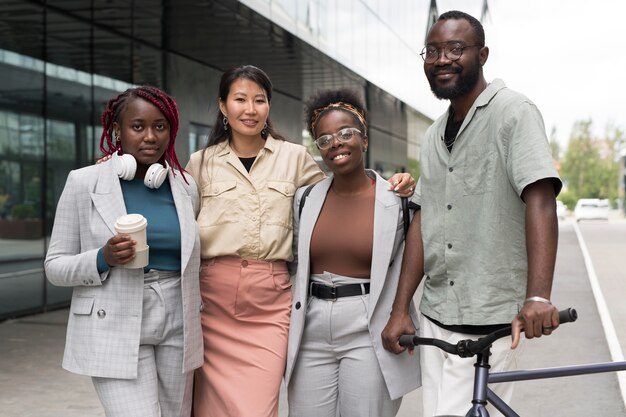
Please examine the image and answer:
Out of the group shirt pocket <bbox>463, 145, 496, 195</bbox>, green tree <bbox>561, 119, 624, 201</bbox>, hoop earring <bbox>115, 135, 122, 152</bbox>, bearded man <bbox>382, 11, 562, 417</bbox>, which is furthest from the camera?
green tree <bbox>561, 119, 624, 201</bbox>

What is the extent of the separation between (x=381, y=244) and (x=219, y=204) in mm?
802

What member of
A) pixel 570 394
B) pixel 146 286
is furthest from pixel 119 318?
pixel 570 394

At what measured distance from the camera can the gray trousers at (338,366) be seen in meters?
3.60

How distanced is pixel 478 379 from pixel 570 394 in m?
4.30

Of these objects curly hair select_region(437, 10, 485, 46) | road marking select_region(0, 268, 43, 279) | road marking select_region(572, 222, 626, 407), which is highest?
curly hair select_region(437, 10, 485, 46)

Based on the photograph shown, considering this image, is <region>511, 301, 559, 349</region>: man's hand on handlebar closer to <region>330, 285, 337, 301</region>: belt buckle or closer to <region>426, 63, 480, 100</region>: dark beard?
<region>426, 63, 480, 100</region>: dark beard

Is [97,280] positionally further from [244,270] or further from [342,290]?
[342,290]

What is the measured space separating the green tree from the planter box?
253ft

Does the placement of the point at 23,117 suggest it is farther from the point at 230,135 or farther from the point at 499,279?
the point at 499,279

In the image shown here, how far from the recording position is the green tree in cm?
8519

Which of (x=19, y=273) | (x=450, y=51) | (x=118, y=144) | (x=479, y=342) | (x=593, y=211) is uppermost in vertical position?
(x=450, y=51)

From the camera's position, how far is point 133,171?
3.38 metres

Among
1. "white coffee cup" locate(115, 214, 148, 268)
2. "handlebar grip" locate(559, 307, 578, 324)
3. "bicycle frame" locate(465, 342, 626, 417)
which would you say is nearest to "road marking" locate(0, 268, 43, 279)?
"white coffee cup" locate(115, 214, 148, 268)

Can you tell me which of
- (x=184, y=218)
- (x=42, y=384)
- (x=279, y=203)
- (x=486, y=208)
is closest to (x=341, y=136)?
(x=279, y=203)
